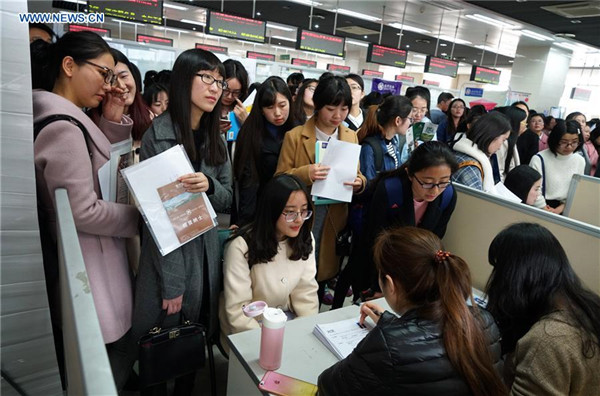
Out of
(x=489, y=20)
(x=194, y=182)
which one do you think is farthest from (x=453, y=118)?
(x=489, y=20)

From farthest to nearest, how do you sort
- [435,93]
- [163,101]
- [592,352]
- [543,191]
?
1. [435,93]
2. [543,191]
3. [163,101]
4. [592,352]

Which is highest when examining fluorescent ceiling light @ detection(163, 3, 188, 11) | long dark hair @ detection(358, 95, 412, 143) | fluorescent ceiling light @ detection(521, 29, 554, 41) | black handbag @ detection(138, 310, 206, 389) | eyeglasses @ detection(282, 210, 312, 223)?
fluorescent ceiling light @ detection(521, 29, 554, 41)

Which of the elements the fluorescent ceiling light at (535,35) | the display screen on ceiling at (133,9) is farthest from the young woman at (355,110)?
the fluorescent ceiling light at (535,35)

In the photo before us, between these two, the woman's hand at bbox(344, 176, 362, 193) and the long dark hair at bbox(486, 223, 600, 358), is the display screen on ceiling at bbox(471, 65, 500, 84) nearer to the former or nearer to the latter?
the woman's hand at bbox(344, 176, 362, 193)

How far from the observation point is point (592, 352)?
1.09m

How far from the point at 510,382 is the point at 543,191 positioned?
8.33 ft

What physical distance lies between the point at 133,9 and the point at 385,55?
5190 millimetres

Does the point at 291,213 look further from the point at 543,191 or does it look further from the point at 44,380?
the point at 543,191

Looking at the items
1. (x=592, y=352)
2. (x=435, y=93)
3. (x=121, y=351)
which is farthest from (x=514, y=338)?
(x=435, y=93)

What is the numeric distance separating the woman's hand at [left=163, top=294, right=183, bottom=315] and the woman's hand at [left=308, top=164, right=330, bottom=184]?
88 cm

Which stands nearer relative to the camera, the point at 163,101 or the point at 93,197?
the point at 93,197

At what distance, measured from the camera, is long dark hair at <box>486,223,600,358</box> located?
1188 millimetres

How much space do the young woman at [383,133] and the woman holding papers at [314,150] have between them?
20 cm

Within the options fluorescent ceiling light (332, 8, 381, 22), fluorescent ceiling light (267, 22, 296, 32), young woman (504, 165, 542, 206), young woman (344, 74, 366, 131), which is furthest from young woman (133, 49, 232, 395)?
fluorescent ceiling light (267, 22, 296, 32)
